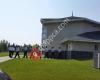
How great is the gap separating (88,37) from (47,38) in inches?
374

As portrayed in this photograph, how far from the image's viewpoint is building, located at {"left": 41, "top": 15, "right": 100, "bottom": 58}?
4697 cm

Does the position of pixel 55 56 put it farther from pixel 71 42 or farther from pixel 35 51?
pixel 35 51

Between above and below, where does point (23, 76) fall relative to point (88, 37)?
below

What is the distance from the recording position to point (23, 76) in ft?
61.5

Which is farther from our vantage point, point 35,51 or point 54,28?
point 54,28

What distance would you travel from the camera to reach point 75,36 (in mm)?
48969

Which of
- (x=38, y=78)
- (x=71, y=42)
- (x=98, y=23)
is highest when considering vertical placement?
(x=98, y=23)

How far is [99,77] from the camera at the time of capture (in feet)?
60.8

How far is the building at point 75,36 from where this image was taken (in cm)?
4697

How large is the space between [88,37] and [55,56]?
5918 millimetres

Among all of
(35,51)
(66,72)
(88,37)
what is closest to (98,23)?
(88,37)

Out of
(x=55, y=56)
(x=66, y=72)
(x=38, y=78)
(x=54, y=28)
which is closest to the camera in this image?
(x=38, y=78)

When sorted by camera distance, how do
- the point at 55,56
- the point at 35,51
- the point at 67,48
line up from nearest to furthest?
the point at 35,51, the point at 55,56, the point at 67,48

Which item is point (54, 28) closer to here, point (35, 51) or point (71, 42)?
point (71, 42)
